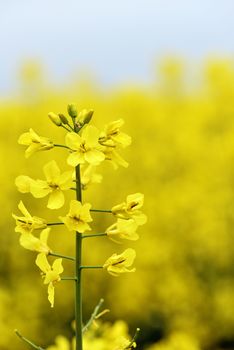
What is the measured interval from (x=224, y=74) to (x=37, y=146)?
592 inches

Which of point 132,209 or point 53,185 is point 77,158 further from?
point 132,209

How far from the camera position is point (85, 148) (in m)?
2.39

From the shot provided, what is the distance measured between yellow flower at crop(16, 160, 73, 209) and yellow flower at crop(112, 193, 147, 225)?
18 cm

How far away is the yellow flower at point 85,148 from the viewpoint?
239 centimetres

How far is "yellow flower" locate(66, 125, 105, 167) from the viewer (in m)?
2.39

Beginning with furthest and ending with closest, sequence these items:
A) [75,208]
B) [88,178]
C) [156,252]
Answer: [156,252] → [88,178] → [75,208]

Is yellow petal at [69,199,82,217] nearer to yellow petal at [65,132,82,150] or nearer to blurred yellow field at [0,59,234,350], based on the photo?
yellow petal at [65,132,82,150]

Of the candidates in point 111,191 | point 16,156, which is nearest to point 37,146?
point 111,191

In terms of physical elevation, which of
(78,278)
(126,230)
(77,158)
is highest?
(77,158)

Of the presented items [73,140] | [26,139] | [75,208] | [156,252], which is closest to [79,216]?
[75,208]

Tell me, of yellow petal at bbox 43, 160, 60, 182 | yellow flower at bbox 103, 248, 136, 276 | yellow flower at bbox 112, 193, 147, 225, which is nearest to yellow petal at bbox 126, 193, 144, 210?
yellow flower at bbox 112, 193, 147, 225

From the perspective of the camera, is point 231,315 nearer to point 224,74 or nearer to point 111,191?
point 111,191

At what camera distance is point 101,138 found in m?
2.48

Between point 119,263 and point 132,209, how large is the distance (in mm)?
174
